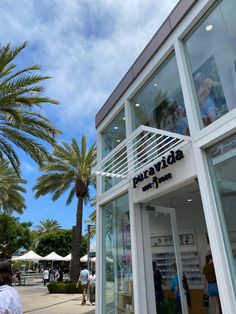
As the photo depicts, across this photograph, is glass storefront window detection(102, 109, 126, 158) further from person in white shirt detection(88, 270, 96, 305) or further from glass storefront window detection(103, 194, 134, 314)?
person in white shirt detection(88, 270, 96, 305)

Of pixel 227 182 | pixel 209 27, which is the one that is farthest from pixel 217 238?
pixel 209 27

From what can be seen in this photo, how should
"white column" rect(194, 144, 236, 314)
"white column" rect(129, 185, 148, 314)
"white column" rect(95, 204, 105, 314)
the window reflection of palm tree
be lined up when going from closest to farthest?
1. "white column" rect(194, 144, 236, 314)
2. the window reflection of palm tree
3. "white column" rect(129, 185, 148, 314)
4. "white column" rect(95, 204, 105, 314)

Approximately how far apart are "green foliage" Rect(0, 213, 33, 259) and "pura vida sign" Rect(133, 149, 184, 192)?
32.0 m

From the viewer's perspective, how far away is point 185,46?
6.06 metres

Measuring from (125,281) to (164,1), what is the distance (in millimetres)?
7319

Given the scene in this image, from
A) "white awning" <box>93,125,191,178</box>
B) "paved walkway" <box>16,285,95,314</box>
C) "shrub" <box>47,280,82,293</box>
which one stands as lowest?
"paved walkway" <box>16,285,95,314</box>

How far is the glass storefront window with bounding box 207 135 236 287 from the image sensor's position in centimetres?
433

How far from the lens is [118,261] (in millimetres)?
7383

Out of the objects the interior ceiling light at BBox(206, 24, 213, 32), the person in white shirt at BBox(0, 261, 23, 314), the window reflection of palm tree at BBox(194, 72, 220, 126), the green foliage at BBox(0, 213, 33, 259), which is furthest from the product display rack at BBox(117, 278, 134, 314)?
the green foliage at BBox(0, 213, 33, 259)

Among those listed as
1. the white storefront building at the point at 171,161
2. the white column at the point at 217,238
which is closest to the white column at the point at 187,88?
the white storefront building at the point at 171,161

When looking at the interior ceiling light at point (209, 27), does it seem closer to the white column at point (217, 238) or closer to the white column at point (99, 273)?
the white column at point (217, 238)

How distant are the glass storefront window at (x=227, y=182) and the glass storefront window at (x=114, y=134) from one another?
4063mm

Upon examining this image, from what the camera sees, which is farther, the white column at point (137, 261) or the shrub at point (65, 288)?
the shrub at point (65, 288)

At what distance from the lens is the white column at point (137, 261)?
6.12m
